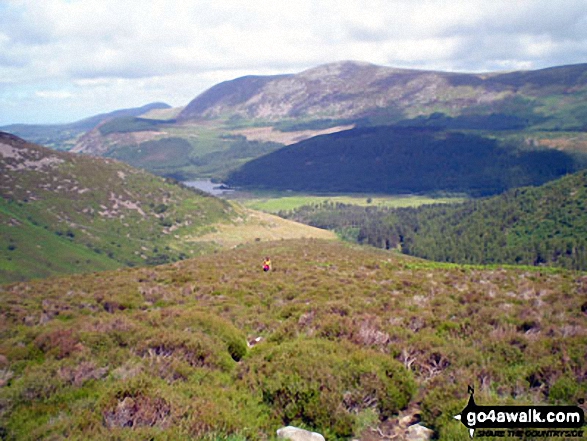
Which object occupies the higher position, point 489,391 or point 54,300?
point 489,391

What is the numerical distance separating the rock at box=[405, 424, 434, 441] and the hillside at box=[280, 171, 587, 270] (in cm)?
9975

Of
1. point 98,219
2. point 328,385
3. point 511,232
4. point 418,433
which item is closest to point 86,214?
point 98,219

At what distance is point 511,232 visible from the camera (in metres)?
123

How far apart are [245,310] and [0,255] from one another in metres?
90.3

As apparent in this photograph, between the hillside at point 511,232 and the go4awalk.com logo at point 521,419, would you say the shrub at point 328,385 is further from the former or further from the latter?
the hillside at point 511,232

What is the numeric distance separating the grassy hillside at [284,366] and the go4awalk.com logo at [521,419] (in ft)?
1.03

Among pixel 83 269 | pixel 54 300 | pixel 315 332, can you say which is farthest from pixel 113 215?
pixel 315 332

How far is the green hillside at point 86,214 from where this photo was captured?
318ft

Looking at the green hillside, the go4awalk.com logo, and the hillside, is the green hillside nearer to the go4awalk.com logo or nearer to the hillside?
the hillside

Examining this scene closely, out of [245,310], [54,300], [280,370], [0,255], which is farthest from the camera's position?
[0,255]

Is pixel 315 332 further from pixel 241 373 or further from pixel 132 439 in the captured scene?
pixel 132 439

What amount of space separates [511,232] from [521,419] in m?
131

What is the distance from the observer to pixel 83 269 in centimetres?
9438

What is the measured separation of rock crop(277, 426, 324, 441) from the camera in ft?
25.8
